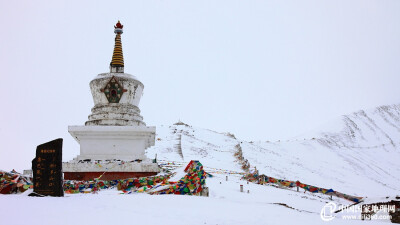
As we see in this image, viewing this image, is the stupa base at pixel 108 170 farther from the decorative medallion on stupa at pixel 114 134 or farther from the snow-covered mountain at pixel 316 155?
the snow-covered mountain at pixel 316 155

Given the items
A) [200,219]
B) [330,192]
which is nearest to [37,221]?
[200,219]

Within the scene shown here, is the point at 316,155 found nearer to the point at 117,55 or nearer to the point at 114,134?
the point at 117,55

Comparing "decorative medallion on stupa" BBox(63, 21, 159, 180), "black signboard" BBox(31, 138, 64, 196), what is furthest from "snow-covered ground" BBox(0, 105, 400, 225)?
"decorative medallion on stupa" BBox(63, 21, 159, 180)

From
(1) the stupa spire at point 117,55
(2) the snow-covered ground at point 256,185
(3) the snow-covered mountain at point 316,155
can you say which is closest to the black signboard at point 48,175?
(2) the snow-covered ground at point 256,185

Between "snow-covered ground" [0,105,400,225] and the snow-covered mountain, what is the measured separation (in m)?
0.10

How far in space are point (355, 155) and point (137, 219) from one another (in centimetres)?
3753

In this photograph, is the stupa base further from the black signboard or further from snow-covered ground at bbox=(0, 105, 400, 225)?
the black signboard

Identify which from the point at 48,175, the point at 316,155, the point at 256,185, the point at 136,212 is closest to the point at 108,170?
the point at 48,175

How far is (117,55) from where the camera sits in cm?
1805

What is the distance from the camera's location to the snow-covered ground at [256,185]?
637 cm

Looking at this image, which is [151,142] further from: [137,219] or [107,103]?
[137,219]

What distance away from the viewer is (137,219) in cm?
598

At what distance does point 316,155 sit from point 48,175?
31478mm

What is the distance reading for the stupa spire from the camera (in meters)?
17.6
